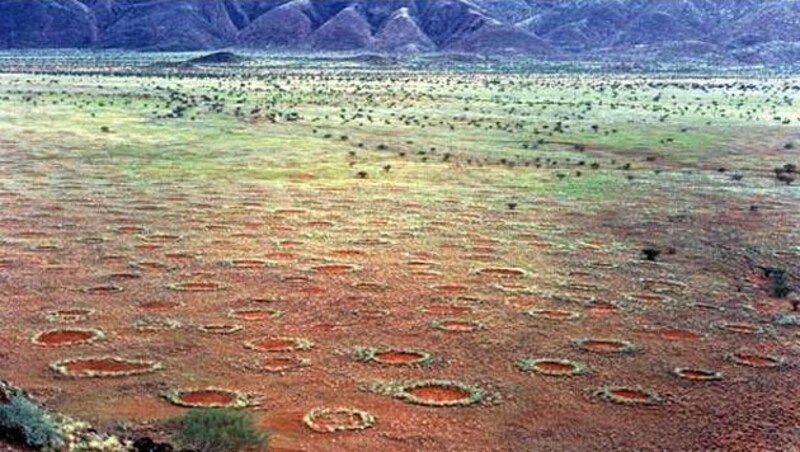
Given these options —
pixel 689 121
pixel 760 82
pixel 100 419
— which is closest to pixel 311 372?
pixel 100 419

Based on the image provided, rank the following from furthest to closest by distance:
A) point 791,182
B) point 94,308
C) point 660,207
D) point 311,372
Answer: point 791,182 < point 660,207 < point 94,308 < point 311,372

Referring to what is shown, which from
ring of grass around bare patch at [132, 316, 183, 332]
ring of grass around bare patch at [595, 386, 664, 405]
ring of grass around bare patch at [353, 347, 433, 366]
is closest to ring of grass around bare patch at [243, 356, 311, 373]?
ring of grass around bare patch at [353, 347, 433, 366]

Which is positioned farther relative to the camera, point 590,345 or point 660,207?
point 660,207

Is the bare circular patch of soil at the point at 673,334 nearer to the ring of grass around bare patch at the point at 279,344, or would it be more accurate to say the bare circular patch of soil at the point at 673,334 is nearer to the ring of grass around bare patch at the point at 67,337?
the ring of grass around bare patch at the point at 279,344

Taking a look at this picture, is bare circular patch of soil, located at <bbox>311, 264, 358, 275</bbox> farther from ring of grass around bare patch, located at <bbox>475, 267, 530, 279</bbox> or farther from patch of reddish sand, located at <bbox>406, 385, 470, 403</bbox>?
patch of reddish sand, located at <bbox>406, 385, 470, 403</bbox>

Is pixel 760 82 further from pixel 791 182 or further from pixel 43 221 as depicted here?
pixel 43 221

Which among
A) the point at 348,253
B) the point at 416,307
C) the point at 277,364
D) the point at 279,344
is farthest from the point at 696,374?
the point at 348,253

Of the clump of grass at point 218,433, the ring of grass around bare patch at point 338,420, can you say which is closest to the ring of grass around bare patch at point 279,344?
the ring of grass around bare patch at point 338,420
